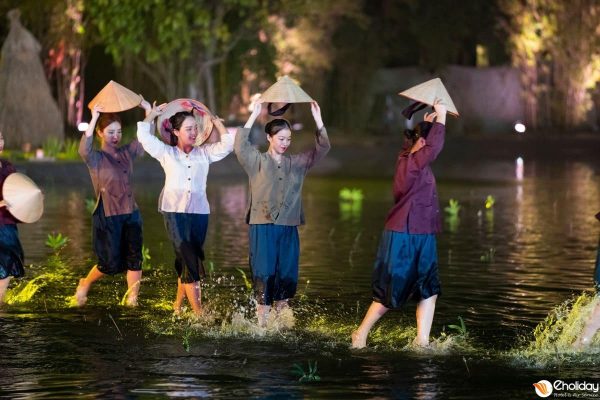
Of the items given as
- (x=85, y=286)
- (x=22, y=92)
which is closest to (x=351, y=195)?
(x=22, y=92)

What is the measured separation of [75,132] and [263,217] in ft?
93.7

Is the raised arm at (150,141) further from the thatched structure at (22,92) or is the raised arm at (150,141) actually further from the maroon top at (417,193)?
the thatched structure at (22,92)

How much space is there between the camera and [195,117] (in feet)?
36.6

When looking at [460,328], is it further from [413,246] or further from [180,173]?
[180,173]

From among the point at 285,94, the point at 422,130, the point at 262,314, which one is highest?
the point at 285,94

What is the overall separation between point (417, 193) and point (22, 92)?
19617 millimetres

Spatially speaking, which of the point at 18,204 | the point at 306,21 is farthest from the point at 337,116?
the point at 18,204

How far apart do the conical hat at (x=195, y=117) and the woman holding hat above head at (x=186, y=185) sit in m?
0.01

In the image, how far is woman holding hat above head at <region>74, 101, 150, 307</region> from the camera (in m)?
11.5

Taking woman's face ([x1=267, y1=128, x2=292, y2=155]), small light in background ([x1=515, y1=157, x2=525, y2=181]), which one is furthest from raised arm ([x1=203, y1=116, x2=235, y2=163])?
small light in background ([x1=515, y1=157, x2=525, y2=181])

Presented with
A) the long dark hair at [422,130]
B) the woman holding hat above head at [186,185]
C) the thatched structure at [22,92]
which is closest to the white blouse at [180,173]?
the woman holding hat above head at [186,185]

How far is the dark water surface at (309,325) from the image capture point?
8.52m

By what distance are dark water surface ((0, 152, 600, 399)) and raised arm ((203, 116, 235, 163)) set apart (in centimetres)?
127

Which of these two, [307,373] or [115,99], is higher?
[115,99]
